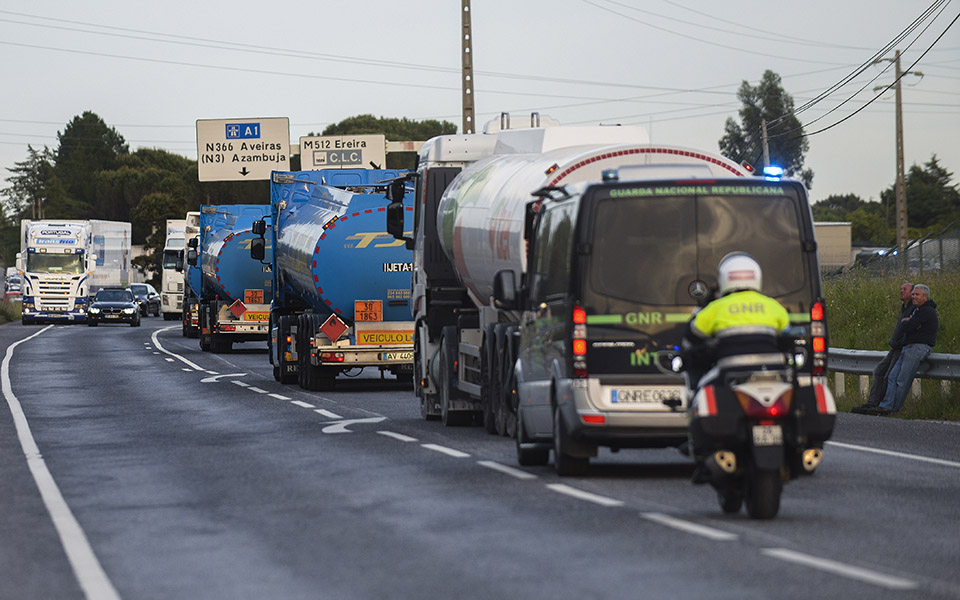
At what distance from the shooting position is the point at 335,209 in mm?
26984

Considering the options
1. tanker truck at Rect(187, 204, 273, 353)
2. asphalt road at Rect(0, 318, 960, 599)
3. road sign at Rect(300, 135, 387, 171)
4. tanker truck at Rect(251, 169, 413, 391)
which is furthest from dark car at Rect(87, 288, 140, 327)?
asphalt road at Rect(0, 318, 960, 599)

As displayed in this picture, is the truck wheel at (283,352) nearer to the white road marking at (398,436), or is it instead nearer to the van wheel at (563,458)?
the white road marking at (398,436)

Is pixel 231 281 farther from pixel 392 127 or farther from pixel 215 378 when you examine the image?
pixel 392 127

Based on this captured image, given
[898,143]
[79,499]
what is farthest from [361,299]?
[898,143]

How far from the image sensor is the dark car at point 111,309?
7369cm

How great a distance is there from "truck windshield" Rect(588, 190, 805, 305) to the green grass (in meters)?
8.60

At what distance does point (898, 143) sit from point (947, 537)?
49.4 metres

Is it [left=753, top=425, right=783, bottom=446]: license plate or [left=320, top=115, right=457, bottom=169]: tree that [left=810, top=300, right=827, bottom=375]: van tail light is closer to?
[left=753, top=425, right=783, bottom=446]: license plate

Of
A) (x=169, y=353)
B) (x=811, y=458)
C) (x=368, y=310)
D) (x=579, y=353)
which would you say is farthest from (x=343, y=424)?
(x=169, y=353)

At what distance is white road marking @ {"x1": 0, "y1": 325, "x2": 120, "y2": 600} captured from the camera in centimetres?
875

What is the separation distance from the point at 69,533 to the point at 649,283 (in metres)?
4.71

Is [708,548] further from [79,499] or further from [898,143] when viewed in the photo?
[898,143]

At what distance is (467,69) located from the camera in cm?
4472

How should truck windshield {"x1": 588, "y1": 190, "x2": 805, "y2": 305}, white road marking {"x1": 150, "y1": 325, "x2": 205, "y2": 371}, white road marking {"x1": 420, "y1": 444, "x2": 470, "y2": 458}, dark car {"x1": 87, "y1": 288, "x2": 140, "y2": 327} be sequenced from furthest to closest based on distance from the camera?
dark car {"x1": 87, "y1": 288, "x2": 140, "y2": 327}
white road marking {"x1": 150, "y1": 325, "x2": 205, "y2": 371}
white road marking {"x1": 420, "y1": 444, "x2": 470, "y2": 458}
truck windshield {"x1": 588, "y1": 190, "x2": 805, "y2": 305}
